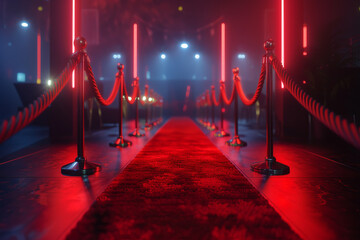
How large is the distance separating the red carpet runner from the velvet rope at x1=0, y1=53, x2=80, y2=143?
1.97 feet

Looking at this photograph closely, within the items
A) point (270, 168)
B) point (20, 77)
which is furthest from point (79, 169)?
point (20, 77)

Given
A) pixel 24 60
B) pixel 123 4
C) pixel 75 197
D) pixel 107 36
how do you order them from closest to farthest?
pixel 75 197, pixel 123 4, pixel 24 60, pixel 107 36

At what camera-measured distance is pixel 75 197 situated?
1.83 m

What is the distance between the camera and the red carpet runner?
1280mm

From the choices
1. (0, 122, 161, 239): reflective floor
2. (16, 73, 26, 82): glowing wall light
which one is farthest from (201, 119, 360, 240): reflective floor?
(16, 73, 26, 82): glowing wall light

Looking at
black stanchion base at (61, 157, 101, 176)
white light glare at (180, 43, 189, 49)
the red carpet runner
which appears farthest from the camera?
white light glare at (180, 43, 189, 49)

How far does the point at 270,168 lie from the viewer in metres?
2.52

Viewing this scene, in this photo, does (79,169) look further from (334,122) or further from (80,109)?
(334,122)

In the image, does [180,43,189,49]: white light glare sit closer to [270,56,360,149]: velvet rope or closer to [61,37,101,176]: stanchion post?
[61,37,101,176]: stanchion post

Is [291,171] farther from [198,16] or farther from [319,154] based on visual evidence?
[198,16]

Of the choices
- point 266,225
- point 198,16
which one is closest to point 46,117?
point 198,16

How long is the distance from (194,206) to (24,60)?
1219 cm

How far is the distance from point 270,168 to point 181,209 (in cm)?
128

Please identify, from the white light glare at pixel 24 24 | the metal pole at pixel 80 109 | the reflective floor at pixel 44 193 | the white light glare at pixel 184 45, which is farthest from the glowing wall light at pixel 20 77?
the white light glare at pixel 184 45
